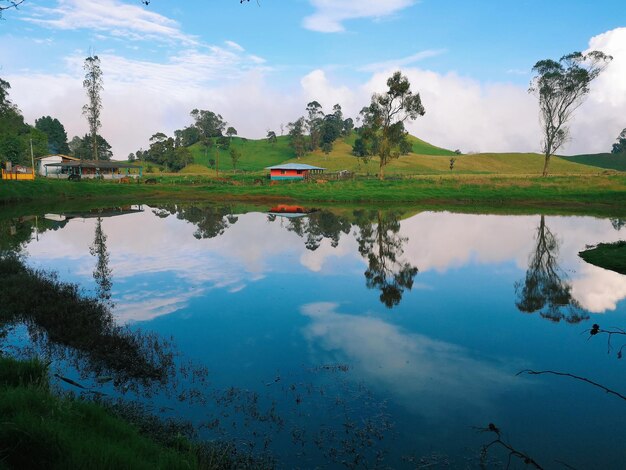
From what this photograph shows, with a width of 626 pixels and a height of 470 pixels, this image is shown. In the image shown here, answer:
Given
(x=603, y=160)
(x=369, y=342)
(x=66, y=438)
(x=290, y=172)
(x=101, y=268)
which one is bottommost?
(x=369, y=342)

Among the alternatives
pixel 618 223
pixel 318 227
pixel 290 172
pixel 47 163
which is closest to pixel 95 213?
pixel 318 227

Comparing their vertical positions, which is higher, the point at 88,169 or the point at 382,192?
the point at 88,169

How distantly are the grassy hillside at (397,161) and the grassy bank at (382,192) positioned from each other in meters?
42.8

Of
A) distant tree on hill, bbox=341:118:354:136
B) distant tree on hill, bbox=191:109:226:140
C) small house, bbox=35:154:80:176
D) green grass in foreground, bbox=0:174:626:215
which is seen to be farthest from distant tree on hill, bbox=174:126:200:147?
green grass in foreground, bbox=0:174:626:215

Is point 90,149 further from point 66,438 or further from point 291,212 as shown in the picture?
point 66,438

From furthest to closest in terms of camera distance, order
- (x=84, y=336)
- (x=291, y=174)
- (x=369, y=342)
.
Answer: (x=291, y=174)
(x=369, y=342)
(x=84, y=336)

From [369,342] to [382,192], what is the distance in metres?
50.6

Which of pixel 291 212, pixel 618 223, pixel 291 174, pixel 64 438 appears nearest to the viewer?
pixel 64 438

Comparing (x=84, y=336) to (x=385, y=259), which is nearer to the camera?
(x=84, y=336)

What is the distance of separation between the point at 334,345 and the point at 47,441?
7.97 meters

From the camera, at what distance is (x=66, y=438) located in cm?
513

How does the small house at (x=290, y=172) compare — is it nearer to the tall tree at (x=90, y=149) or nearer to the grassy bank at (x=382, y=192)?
the grassy bank at (x=382, y=192)

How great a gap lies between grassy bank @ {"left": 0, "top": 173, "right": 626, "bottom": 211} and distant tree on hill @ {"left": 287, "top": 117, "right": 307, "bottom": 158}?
9057cm

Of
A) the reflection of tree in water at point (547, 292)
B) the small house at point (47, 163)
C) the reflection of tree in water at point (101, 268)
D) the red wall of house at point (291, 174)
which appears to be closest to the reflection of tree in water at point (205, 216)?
the reflection of tree in water at point (101, 268)
